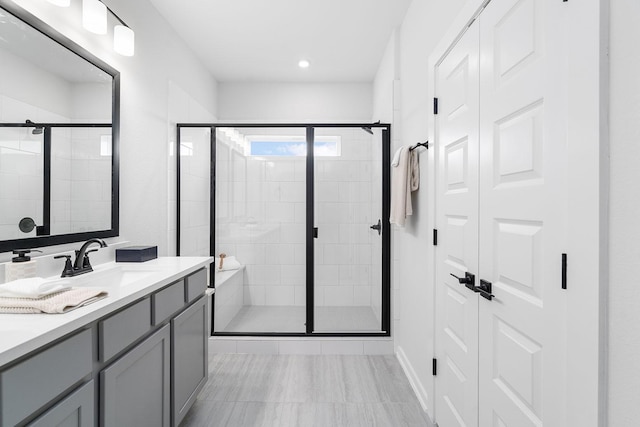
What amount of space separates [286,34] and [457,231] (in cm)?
224

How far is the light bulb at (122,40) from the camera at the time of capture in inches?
72.1

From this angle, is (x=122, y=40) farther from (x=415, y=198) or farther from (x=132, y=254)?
(x=415, y=198)

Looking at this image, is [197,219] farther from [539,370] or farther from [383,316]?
[539,370]

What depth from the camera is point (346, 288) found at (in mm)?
2994

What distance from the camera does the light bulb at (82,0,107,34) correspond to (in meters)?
1.59

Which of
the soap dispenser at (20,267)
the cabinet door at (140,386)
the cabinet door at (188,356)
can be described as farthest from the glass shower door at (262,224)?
→ the soap dispenser at (20,267)

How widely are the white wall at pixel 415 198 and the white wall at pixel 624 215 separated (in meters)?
1.03

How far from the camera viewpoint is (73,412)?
37.5 inches

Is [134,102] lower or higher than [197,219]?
higher

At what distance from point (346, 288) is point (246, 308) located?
1.00 m

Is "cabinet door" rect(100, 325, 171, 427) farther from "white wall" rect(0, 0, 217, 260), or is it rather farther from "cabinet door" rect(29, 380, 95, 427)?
"white wall" rect(0, 0, 217, 260)

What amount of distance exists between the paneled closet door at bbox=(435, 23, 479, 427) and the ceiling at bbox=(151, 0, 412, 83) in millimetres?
1134

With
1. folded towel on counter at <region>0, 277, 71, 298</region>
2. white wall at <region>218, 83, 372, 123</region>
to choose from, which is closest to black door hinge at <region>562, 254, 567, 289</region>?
folded towel on counter at <region>0, 277, 71, 298</region>

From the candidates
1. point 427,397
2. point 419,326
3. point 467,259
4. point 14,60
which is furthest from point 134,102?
point 427,397
